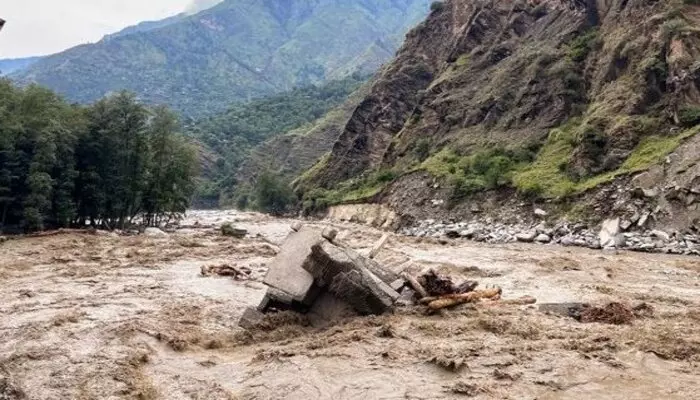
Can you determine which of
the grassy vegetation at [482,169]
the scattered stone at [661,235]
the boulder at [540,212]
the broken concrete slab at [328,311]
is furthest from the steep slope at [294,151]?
the broken concrete slab at [328,311]

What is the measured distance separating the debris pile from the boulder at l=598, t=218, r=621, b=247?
20329 mm

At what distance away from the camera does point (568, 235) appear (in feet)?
121

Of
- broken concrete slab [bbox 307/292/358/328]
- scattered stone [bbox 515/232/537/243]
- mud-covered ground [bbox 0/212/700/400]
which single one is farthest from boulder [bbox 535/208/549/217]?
broken concrete slab [bbox 307/292/358/328]

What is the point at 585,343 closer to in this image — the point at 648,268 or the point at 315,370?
the point at 315,370

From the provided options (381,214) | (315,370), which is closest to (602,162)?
(381,214)

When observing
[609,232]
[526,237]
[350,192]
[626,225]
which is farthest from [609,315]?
[350,192]

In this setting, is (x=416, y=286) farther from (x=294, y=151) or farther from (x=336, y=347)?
(x=294, y=151)

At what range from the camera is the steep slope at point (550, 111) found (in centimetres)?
4206

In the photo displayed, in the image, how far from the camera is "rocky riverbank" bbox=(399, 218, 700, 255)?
30213 mm

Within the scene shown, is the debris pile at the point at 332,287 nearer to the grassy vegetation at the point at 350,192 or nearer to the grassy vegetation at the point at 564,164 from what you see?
the grassy vegetation at the point at 564,164

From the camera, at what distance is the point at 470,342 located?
468 inches

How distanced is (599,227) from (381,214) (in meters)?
30.9

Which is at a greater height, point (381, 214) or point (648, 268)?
point (648, 268)

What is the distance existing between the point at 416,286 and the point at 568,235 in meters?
24.5
